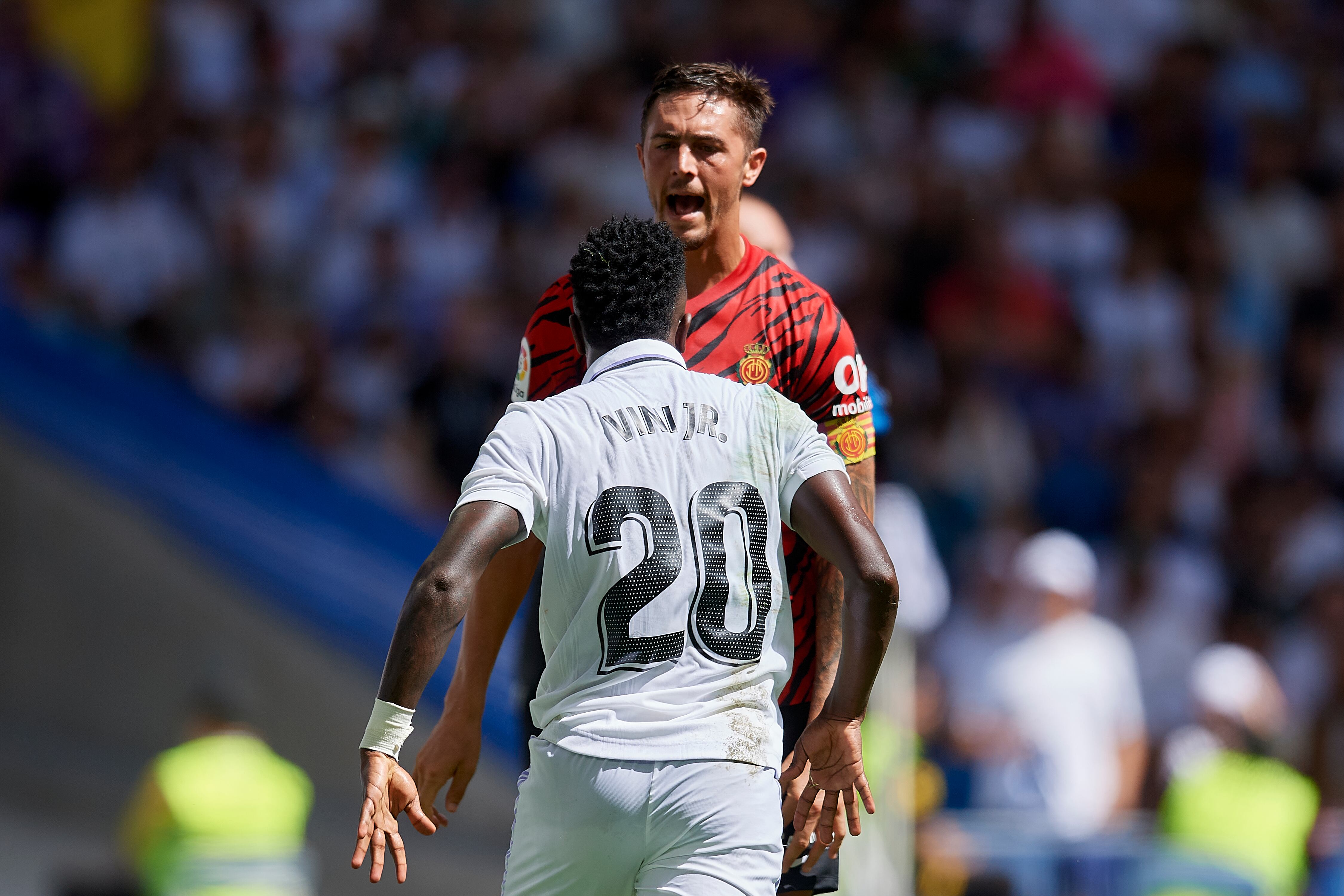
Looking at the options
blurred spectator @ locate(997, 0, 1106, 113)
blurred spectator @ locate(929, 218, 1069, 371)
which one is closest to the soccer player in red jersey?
blurred spectator @ locate(929, 218, 1069, 371)

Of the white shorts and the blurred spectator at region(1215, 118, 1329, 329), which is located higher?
the blurred spectator at region(1215, 118, 1329, 329)

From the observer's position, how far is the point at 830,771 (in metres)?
3.39

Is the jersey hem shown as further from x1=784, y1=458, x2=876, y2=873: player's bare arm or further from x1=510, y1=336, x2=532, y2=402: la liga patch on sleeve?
x1=510, y1=336, x2=532, y2=402: la liga patch on sleeve

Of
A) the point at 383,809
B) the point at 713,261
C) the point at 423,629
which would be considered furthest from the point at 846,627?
the point at 713,261

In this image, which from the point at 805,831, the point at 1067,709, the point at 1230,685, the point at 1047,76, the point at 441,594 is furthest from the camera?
the point at 1047,76

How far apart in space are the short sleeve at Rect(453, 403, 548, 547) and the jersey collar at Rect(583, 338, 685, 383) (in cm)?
20

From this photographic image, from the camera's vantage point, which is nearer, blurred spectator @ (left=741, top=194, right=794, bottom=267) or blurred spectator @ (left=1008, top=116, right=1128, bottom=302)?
blurred spectator @ (left=741, top=194, right=794, bottom=267)

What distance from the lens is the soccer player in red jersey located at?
3924 millimetres

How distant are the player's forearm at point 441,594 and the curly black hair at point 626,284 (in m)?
0.50

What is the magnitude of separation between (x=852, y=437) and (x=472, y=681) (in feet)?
3.48

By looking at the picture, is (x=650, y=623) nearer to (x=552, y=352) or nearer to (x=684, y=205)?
(x=552, y=352)

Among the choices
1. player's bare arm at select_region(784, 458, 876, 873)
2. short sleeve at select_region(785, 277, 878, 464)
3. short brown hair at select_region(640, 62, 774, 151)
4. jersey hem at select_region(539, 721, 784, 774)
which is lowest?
jersey hem at select_region(539, 721, 784, 774)

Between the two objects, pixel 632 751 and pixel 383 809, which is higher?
pixel 632 751

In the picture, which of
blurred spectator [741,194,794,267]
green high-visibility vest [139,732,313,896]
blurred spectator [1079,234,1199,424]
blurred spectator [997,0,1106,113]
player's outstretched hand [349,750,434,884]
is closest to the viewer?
player's outstretched hand [349,750,434,884]
